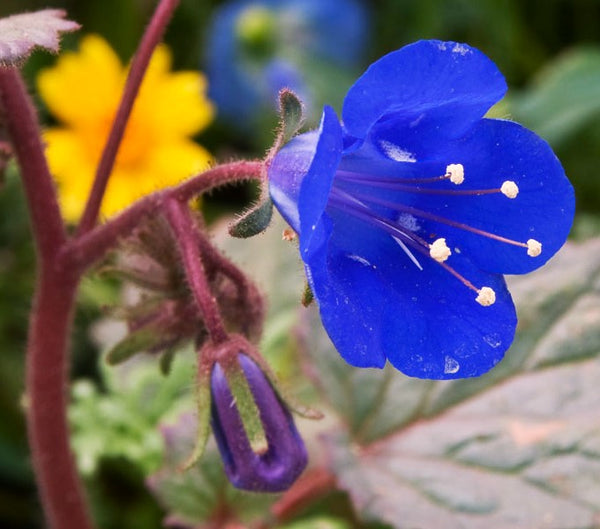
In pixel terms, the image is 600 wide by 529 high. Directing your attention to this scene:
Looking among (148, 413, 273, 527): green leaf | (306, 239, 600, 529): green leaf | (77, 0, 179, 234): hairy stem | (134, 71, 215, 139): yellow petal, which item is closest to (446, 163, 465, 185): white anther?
(77, 0, 179, 234): hairy stem

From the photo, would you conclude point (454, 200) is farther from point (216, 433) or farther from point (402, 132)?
point (216, 433)

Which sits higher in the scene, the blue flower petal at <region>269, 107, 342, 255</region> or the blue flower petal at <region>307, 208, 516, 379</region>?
the blue flower petal at <region>269, 107, 342, 255</region>

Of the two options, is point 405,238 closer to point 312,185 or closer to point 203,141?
point 312,185

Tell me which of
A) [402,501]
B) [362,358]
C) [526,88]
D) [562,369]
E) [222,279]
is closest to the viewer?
[362,358]

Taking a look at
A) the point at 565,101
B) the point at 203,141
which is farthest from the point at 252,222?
the point at 203,141

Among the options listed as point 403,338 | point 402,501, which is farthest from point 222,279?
point 402,501

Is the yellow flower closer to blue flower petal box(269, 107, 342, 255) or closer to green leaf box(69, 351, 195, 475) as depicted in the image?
green leaf box(69, 351, 195, 475)
